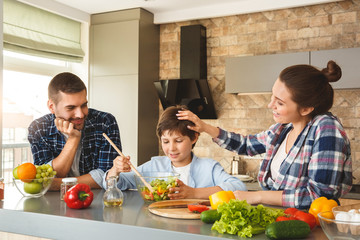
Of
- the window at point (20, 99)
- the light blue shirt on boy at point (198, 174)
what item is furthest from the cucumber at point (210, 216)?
the window at point (20, 99)

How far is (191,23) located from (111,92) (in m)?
1.18

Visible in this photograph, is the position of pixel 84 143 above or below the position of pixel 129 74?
below

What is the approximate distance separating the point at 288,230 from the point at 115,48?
3.58 metres

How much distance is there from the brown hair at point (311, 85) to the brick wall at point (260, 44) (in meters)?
2.04

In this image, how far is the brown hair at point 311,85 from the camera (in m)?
1.69

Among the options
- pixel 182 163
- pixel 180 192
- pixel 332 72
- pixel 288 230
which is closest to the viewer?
pixel 288 230

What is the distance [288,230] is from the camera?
3.61 ft

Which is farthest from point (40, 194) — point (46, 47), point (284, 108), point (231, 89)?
point (46, 47)

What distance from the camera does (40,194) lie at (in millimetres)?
1745

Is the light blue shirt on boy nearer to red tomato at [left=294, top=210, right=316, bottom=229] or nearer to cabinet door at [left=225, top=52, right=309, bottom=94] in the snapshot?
red tomato at [left=294, top=210, right=316, bottom=229]

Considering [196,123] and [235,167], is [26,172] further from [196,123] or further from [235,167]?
[235,167]

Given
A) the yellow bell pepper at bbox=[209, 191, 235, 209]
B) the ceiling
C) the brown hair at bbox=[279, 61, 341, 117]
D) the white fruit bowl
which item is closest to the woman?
the brown hair at bbox=[279, 61, 341, 117]

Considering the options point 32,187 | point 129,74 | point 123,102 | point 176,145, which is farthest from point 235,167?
point 32,187

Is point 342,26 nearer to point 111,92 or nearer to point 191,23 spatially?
point 191,23
